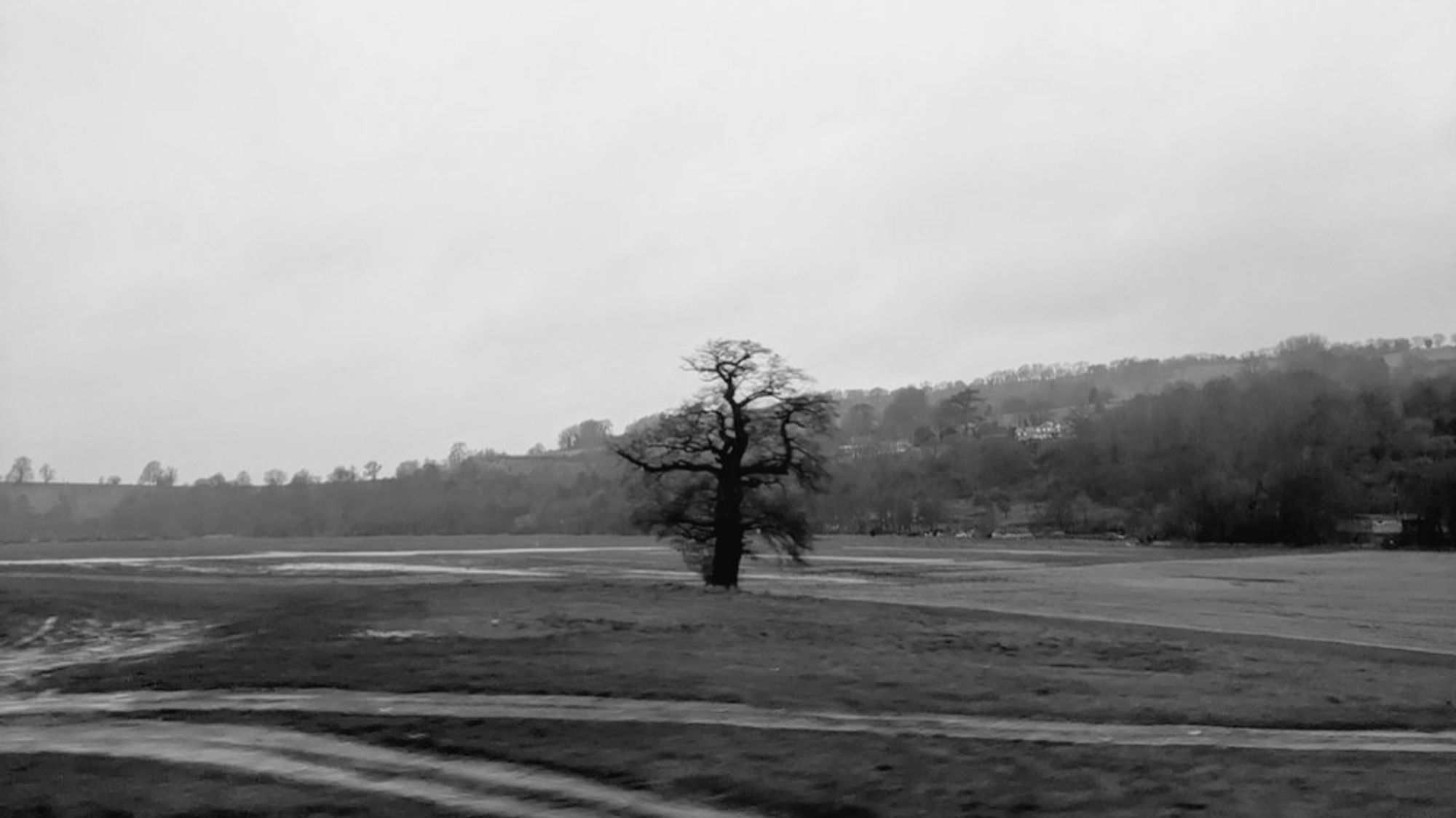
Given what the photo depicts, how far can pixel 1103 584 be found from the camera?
49.2 meters

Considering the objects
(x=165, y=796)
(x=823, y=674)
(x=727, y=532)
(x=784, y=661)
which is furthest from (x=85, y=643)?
(x=727, y=532)

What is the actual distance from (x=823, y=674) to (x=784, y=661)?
1416 mm

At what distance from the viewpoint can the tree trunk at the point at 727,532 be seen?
32.9m

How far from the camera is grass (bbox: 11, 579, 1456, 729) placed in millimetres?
14039

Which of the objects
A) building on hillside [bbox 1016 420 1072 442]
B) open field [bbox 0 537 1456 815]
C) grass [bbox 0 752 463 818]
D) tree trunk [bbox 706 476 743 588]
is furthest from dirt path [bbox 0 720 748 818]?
building on hillside [bbox 1016 420 1072 442]

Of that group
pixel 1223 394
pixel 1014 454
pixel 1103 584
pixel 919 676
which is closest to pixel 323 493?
pixel 1014 454

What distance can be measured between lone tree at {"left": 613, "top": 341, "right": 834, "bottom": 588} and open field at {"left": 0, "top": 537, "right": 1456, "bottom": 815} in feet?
9.22

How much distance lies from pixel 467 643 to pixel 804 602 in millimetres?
12445

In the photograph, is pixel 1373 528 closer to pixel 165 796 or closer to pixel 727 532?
pixel 727 532

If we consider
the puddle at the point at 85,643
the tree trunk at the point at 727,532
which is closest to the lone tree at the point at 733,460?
the tree trunk at the point at 727,532

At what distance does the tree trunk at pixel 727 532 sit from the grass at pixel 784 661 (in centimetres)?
478

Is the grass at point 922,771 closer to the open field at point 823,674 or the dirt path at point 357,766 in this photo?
the open field at point 823,674

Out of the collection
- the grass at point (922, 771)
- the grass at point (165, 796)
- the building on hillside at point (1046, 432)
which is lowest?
the grass at point (922, 771)

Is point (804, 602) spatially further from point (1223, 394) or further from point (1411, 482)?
point (1223, 394)
